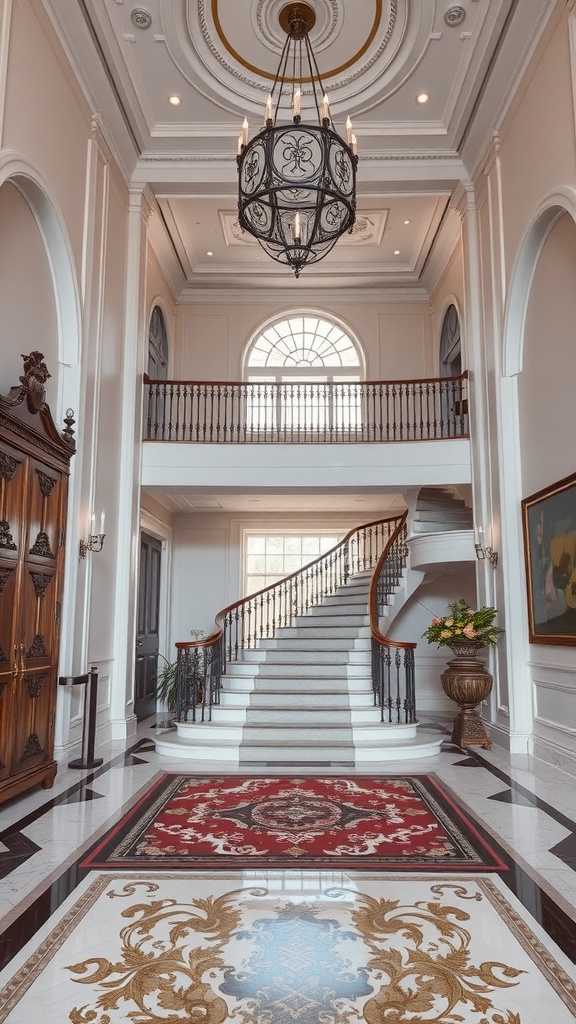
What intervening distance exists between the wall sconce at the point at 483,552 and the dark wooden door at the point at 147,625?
470cm

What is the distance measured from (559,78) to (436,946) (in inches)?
239

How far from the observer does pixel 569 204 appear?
208 inches

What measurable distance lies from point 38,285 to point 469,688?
5443 millimetres

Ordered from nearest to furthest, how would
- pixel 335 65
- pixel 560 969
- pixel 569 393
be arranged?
1. pixel 560 969
2. pixel 569 393
3. pixel 335 65

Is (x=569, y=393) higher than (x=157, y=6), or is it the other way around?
(x=157, y=6)

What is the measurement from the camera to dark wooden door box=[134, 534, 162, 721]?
32.1ft

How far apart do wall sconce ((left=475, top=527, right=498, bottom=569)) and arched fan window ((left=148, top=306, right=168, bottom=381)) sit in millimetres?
5387

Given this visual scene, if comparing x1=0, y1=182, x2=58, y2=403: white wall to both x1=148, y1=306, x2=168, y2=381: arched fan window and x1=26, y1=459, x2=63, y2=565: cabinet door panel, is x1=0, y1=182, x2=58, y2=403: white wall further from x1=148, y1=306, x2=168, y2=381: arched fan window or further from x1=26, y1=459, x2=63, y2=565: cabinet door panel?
x1=148, y1=306, x2=168, y2=381: arched fan window

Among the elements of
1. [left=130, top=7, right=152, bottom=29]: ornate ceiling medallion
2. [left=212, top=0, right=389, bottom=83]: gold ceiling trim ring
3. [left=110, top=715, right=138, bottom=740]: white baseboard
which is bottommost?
[left=110, top=715, right=138, bottom=740]: white baseboard

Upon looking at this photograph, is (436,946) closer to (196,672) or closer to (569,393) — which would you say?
(569,393)

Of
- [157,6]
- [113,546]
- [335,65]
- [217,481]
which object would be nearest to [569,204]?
[335,65]

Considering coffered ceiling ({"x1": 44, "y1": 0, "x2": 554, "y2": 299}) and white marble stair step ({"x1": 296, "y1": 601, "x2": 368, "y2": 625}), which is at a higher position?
coffered ceiling ({"x1": 44, "y1": 0, "x2": 554, "y2": 299})

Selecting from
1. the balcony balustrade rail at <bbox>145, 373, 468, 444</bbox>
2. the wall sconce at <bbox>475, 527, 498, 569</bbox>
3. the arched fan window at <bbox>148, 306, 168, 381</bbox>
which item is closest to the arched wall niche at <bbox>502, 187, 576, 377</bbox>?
the balcony balustrade rail at <bbox>145, 373, 468, 444</bbox>

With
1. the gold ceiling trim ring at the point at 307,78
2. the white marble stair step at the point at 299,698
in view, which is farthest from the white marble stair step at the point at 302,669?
the gold ceiling trim ring at the point at 307,78
